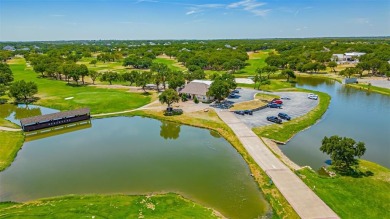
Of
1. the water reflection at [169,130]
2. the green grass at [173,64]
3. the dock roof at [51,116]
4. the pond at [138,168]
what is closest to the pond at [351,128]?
the pond at [138,168]

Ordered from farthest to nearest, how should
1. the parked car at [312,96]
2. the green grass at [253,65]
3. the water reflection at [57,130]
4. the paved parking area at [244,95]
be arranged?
1. the green grass at [253,65]
2. the parked car at [312,96]
3. the paved parking area at [244,95]
4. the water reflection at [57,130]

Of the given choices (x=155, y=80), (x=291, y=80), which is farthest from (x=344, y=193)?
(x=291, y=80)

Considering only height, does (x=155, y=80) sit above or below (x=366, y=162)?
above

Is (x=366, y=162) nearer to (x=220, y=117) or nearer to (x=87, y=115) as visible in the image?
(x=220, y=117)

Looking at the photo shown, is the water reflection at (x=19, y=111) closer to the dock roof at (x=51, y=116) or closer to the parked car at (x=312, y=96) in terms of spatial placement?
the dock roof at (x=51, y=116)

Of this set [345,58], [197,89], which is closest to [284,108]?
[197,89]

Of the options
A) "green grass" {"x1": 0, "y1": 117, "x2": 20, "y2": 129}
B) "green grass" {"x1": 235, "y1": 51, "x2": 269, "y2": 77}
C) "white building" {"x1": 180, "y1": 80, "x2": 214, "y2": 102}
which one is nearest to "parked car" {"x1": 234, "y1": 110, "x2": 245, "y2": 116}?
"white building" {"x1": 180, "y1": 80, "x2": 214, "y2": 102}
